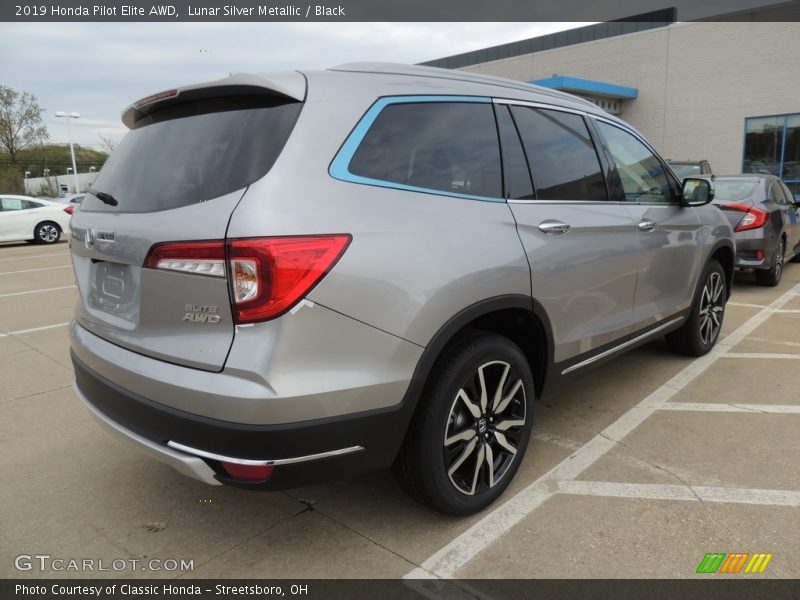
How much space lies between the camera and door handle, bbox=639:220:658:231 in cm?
359

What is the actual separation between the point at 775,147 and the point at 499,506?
2230 cm

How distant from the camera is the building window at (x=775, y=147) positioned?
64.6 ft

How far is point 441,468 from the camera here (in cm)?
239

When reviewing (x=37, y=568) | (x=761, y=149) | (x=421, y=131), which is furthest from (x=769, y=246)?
(x=761, y=149)

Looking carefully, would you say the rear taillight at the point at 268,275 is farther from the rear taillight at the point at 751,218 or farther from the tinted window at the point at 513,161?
the rear taillight at the point at 751,218

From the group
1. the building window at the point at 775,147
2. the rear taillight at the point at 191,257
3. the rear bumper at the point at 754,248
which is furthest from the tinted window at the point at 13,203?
the building window at the point at 775,147

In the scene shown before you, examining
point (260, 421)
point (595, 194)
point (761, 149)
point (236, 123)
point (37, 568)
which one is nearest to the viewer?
point (260, 421)

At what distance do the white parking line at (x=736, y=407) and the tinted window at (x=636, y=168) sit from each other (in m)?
1.36

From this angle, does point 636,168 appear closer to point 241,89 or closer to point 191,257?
point 241,89

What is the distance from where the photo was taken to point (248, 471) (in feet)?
6.44

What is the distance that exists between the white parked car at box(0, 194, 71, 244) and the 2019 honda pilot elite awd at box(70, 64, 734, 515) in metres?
16.1

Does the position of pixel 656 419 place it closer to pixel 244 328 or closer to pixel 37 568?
pixel 244 328

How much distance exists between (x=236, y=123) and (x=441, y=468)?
156cm

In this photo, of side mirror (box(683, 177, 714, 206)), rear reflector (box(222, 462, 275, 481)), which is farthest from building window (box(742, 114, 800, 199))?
rear reflector (box(222, 462, 275, 481))
